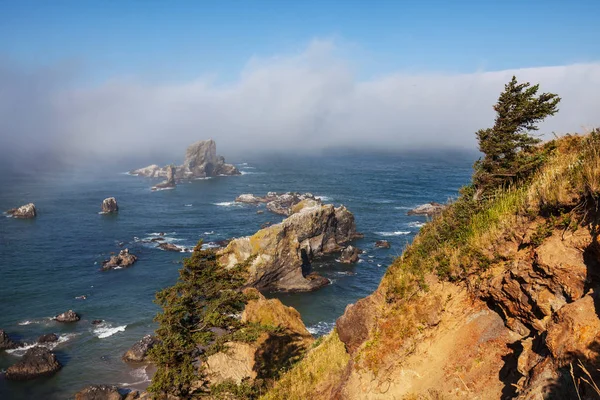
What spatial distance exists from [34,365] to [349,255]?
4940 centimetres

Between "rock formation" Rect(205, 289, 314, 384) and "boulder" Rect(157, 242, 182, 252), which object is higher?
"rock formation" Rect(205, 289, 314, 384)

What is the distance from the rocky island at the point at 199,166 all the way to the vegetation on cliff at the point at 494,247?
6389 inches

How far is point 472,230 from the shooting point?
512 inches

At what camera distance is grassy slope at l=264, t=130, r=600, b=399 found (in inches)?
405

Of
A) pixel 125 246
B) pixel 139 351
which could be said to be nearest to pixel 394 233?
pixel 125 246

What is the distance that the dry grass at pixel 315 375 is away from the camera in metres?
16.6

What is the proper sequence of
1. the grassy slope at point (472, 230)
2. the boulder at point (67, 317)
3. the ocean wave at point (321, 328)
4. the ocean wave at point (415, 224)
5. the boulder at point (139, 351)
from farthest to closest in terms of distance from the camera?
the ocean wave at point (415, 224) → the boulder at point (67, 317) → the ocean wave at point (321, 328) → the boulder at point (139, 351) → the grassy slope at point (472, 230)

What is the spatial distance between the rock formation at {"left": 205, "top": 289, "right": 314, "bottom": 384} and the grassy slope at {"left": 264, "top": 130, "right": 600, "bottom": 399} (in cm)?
1356

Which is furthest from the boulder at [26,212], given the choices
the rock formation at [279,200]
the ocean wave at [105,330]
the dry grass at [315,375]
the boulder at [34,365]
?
the dry grass at [315,375]

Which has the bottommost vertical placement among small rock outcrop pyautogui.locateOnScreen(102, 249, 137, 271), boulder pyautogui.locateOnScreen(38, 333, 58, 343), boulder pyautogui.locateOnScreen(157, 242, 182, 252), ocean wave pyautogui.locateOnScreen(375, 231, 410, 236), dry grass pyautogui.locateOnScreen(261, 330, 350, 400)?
boulder pyautogui.locateOnScreen(38, 333, 58, 343)

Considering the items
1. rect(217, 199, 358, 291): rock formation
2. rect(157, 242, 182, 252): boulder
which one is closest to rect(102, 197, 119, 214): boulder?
rect(157, 242, 182, 252): boulder

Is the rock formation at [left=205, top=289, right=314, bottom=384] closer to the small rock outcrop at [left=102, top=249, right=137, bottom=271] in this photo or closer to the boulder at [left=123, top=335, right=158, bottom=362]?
the boulder at [left=123, top=335, right=158, bottom=362]

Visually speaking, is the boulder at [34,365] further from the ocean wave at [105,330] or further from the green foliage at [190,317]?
the green foliage at [190,317]

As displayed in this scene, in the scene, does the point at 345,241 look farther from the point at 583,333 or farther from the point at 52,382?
the point at 583,333
